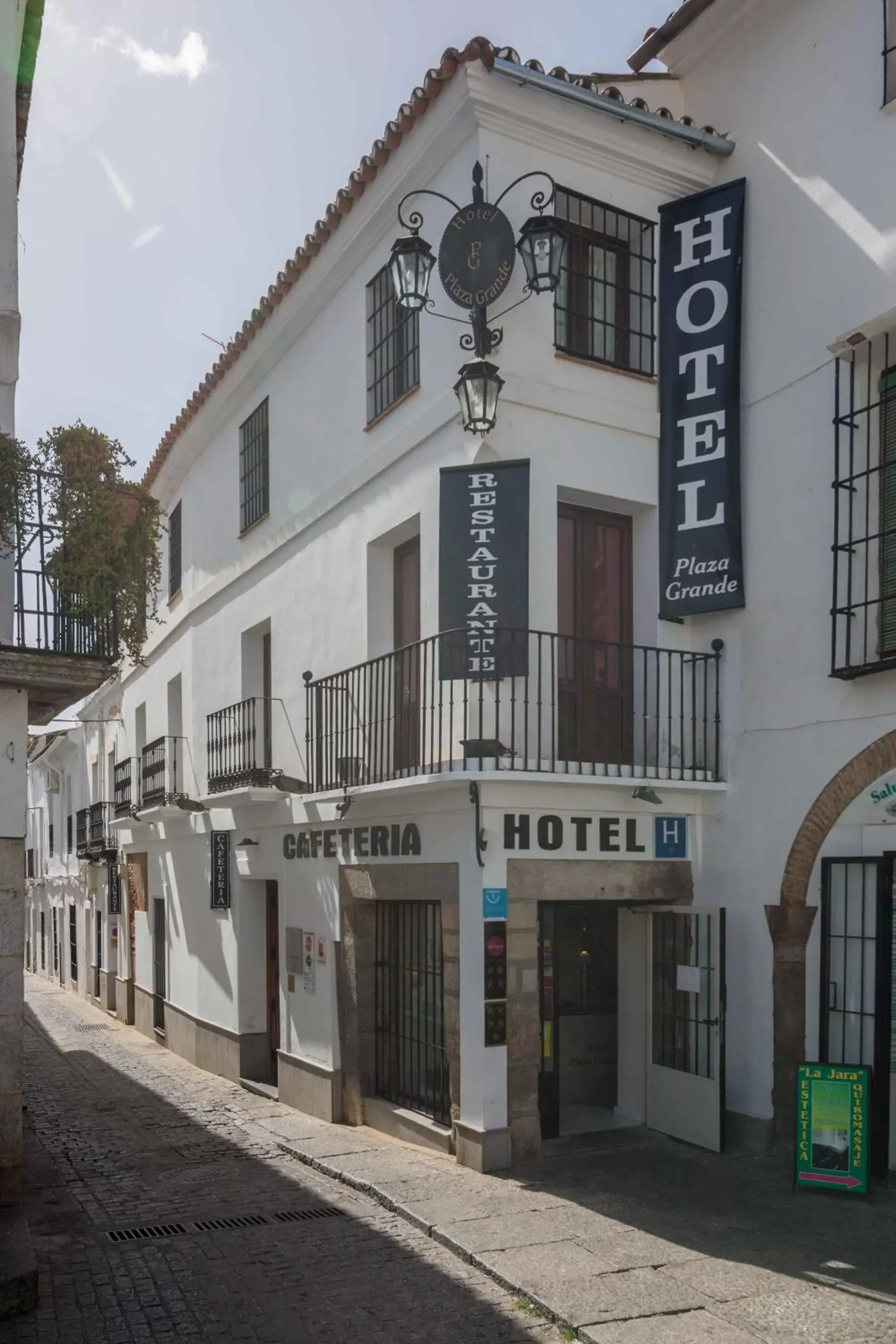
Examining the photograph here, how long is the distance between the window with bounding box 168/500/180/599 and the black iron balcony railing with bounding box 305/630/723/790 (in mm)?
7798

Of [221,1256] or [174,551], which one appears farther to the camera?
[174,551]

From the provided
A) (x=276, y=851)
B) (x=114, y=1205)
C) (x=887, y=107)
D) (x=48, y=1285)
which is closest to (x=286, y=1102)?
(x=276, y=851)

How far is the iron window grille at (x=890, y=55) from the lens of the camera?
894 cm

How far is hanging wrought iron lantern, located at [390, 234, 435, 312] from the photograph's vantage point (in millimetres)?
9852

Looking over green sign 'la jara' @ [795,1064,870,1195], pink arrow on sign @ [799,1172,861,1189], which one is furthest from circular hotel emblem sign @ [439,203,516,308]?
pink arrow on sign @ [799,1172,861,1189]

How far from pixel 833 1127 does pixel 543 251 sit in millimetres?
6631

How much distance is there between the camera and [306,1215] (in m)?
8.48

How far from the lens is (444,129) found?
32.9ft

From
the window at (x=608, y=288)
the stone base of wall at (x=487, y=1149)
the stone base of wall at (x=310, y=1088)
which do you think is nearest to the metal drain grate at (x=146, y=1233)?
the stone base of wall at (x=487, y=1149)

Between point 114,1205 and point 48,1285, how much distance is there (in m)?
1.87

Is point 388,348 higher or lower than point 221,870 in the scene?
higher

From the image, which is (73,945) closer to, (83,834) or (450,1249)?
(83,834)

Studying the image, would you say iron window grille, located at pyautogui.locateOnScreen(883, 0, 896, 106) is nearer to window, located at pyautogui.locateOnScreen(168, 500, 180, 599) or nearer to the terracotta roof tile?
the terracotta roof tile

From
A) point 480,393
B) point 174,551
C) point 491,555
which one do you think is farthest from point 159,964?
point 480,393
